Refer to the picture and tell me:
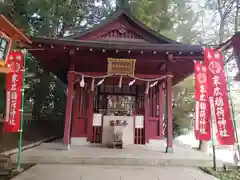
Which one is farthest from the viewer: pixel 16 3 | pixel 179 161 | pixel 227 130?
pixel 16 3

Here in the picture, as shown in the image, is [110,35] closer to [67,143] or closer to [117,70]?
[117,70]

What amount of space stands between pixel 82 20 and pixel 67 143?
11.0 metres

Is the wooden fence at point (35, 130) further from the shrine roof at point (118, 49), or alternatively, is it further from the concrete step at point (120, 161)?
the shrine roof at point (118, 49)

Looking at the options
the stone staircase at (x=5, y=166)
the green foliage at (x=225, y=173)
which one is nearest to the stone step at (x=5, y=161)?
the stone staircase at (x=5, y=166)

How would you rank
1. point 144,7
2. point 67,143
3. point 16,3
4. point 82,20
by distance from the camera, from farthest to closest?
point 82,20 → point 144,7 → point 16,3 → point 67,143

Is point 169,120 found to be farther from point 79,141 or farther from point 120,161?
point 79,141

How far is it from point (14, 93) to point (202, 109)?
5419 millimetres

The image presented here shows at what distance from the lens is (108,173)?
5023 mm

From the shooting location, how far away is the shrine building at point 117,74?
7.01 metres

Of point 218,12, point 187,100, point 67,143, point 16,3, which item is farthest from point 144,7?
point 67,143

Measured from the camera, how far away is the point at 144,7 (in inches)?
490

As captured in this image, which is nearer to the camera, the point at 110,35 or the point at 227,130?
the point at 227,130

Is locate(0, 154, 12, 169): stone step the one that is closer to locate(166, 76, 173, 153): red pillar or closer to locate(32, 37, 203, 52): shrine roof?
locate(32, 37, 203, 52): shrine roof

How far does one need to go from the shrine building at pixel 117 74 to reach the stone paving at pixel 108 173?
1609 mm
